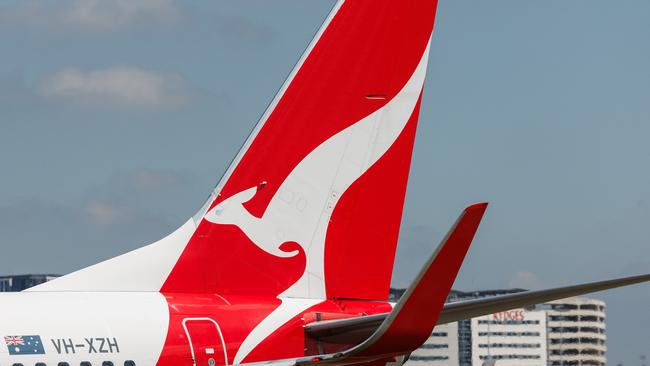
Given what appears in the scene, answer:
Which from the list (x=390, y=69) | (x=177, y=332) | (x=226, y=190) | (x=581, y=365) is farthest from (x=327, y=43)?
(x=581, y=365)

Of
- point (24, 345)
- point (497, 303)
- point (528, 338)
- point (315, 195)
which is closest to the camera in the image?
point (24, 345)

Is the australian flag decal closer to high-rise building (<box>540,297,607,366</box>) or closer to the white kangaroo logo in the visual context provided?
the white kangaroo logo

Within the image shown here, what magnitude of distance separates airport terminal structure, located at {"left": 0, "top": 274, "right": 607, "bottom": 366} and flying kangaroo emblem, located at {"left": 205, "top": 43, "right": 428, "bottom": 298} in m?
2.97

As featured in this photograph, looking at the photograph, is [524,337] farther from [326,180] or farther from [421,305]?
[421,305]

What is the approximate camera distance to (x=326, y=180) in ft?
42.2

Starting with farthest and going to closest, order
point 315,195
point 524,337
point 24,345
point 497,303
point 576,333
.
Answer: point 524,337 < point 576,333 < point 315,195 < point 497,303 < point 24,345

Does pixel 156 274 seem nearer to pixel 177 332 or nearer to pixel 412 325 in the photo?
pixel 177 332

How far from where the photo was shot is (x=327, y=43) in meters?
12.8

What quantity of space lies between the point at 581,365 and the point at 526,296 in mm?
21825

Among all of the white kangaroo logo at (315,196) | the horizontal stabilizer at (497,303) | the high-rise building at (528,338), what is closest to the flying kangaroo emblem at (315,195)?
the white kangaroo logo at (315,196)

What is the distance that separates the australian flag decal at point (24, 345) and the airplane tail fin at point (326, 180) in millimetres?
1612

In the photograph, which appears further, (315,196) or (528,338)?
(528,338)

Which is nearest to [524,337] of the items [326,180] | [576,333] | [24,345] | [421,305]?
[576,333]

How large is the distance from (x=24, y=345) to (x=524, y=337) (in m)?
37.9
